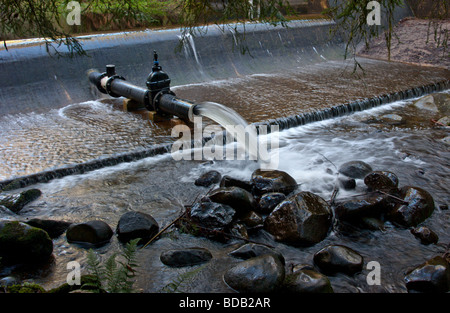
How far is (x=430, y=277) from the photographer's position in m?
3.00

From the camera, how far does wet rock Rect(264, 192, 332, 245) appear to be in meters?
3.62

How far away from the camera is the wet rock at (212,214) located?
149 inches

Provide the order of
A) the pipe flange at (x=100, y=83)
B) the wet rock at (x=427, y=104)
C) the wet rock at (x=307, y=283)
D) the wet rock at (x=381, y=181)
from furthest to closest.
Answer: the pipe flange at (x=100, y=83) → the wet rock at (x=427, y=104) → the wet rock at (x=381, y=181) → the wet rock at (x=307, y=283)

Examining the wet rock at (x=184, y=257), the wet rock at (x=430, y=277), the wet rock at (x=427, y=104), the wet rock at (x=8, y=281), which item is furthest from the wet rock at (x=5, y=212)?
the wet rock at (x=427, y=104)

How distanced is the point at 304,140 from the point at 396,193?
87.7 inches

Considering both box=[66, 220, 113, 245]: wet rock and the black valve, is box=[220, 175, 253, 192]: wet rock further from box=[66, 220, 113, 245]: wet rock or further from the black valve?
the black valve

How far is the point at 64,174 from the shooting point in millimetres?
4984

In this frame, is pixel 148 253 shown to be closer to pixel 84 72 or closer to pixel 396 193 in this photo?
pixel 396 193

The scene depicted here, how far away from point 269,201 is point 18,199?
276 cm

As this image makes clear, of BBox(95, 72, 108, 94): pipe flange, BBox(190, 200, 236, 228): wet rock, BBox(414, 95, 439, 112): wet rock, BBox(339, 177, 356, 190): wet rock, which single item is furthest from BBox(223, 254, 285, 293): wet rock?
BBox(414, 95, 439, 112): wet rock

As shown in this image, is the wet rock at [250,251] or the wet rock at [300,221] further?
the wet rock at [300,221]

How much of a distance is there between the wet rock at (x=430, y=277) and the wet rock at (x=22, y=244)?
305 centimetres

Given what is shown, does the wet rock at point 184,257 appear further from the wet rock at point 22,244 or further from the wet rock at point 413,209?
the wet rock at point 413,209

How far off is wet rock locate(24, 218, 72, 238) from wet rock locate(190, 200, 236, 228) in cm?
127
